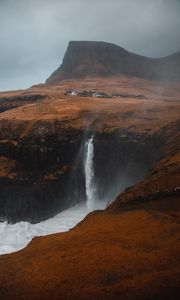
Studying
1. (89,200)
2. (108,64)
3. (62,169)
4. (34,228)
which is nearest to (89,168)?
(62,169)

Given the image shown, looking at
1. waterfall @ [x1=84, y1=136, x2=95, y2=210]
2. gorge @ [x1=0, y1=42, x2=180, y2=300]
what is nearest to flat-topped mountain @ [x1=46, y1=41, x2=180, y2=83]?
gorge @ [x1=0, y1=42, x2=180, y2=300]

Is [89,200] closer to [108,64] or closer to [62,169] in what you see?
[62,169]

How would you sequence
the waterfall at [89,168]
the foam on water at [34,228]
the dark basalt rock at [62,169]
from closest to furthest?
the foam on water at [34,228]
the dark basalt rock at [62,169]
the waterfall at [89,168]

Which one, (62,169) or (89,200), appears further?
(62,169)

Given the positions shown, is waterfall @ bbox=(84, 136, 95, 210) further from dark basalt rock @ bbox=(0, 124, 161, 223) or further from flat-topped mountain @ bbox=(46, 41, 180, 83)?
flat-topped mountain @ bbox=(46, 41, 180, 83)

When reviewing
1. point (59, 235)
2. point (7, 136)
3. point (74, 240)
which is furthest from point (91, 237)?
point (7, 136)

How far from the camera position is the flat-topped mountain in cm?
7800

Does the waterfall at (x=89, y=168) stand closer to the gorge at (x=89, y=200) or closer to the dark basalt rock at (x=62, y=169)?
the gorge at (x=89, y=200)

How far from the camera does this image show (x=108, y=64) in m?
80.5

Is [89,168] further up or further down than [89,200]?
further up

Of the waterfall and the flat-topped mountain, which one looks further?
the flat-topped mountain

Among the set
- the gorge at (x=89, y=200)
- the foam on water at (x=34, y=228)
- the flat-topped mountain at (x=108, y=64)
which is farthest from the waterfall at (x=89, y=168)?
the flat-topped mountain at (x=108, y=64)

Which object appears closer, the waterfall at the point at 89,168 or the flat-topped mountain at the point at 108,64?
the waterfall at the point at 89,168

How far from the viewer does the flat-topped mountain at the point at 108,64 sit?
7800 cm
